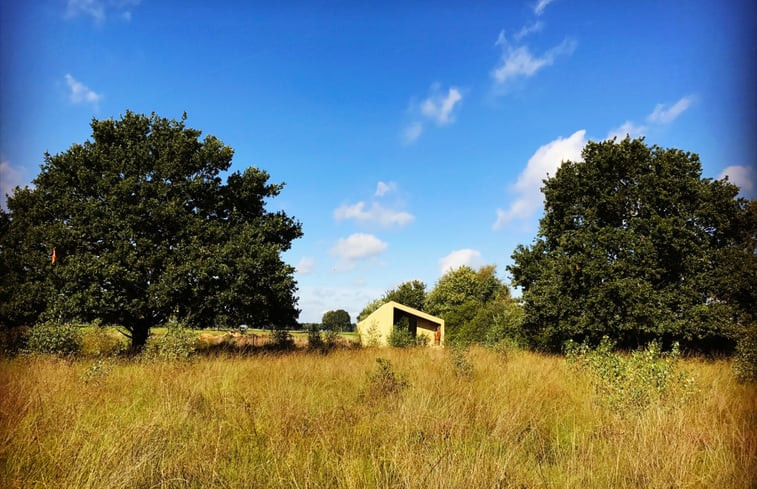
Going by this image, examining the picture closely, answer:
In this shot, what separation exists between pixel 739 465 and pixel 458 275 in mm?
58336

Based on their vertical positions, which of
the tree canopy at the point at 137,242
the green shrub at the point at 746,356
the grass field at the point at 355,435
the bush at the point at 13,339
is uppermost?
the tree canopy at the point at 137,242

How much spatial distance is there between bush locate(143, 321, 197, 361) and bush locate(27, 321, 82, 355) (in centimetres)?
245

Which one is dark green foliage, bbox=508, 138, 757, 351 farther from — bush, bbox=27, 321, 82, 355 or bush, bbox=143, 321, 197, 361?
bush, bbox=27, 321, 82, 355

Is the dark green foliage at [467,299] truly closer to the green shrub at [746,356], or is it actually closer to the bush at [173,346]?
the green shrub at [746,356]

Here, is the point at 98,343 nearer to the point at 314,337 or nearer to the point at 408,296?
the point at 314,337

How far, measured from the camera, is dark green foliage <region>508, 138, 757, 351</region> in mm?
17609

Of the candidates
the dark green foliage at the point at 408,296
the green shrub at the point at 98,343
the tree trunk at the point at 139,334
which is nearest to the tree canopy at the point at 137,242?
the tree trunk at the point at 139,334

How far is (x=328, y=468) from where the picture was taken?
4.01 meters

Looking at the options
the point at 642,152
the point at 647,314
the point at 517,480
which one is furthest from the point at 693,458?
the point at 642,152

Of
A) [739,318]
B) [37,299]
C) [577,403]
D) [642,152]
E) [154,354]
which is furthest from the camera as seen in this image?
[642,152]

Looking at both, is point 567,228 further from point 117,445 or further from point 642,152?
point 117,445

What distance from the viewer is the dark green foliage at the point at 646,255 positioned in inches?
693

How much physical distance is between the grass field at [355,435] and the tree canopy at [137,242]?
7406mm

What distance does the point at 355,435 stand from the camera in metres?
4.90
